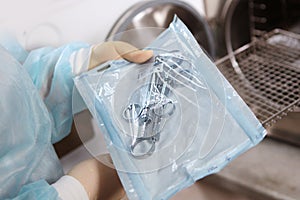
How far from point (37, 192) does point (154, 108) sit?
0.62ft

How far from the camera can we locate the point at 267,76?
1.01m

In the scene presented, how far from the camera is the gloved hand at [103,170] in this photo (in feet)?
2.10

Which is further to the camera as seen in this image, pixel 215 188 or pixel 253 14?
pixel 253 14

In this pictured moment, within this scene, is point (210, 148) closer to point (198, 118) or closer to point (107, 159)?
point (198, 118)

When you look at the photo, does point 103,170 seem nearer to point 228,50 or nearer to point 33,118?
point 33,118

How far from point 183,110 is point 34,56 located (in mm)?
251

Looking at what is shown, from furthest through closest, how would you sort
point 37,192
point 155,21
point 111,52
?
point 155,21 → point 111,52 → point 37,192

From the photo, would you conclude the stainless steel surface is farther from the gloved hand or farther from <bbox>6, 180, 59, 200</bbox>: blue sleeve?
<bbox>6, 180, 59, 200</bbox>: blue sleeve

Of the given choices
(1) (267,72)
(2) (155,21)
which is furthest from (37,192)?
A: (1) (267,72)

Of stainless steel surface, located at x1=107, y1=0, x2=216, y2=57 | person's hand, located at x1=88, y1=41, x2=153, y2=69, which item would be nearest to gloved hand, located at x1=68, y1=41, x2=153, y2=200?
person's hand, located at x1=88, y1=41, x2=153, y2=69

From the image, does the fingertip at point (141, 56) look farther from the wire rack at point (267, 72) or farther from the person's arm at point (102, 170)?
the wire rack at point (267, 72)

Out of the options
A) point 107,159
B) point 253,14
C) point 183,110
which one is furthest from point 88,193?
point 253,14

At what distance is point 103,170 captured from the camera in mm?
662

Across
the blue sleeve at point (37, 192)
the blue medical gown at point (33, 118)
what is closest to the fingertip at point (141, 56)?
the blue medical gown at point (33, 118)
